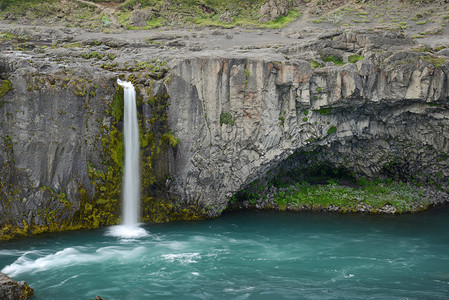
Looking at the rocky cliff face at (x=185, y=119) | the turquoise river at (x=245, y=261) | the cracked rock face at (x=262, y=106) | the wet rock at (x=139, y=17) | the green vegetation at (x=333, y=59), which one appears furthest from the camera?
the wet rock at (x=139, y=17)

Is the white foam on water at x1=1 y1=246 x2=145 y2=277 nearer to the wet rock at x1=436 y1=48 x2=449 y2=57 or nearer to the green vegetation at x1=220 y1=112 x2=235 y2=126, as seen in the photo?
the green vegetation at x1=220 y1=112 x2=235 y2=126

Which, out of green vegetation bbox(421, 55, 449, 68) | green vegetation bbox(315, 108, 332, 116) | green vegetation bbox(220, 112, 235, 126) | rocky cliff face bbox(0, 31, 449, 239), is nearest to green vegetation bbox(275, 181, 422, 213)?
rocky cliff face bbox(0, 31, 449, 239)

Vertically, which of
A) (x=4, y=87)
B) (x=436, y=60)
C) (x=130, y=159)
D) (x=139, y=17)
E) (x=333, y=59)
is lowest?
(x=130, y=159)

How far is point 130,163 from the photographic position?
2344cm

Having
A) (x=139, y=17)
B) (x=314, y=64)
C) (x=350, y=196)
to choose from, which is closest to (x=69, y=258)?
(x=314, y=64)

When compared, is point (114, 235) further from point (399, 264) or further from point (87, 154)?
point (399, 264)

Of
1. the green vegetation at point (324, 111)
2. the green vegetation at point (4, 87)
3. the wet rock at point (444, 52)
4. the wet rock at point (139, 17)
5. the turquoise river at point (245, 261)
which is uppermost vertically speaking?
the wet rock at point (139, 17)

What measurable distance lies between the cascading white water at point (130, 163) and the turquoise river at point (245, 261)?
53.6 inches

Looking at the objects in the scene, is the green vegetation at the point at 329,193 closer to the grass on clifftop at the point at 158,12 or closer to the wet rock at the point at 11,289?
the wet rock at the point at 11,289

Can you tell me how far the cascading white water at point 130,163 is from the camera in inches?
913

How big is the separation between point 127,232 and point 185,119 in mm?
7773

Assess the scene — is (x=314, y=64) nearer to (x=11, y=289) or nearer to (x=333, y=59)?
(x=333, y=59)

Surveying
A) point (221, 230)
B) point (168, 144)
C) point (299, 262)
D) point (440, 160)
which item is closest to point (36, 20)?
point (168, 144)

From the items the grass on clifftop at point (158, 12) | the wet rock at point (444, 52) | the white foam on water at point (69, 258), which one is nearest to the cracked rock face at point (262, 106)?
the wet rock at point (444, 52)
